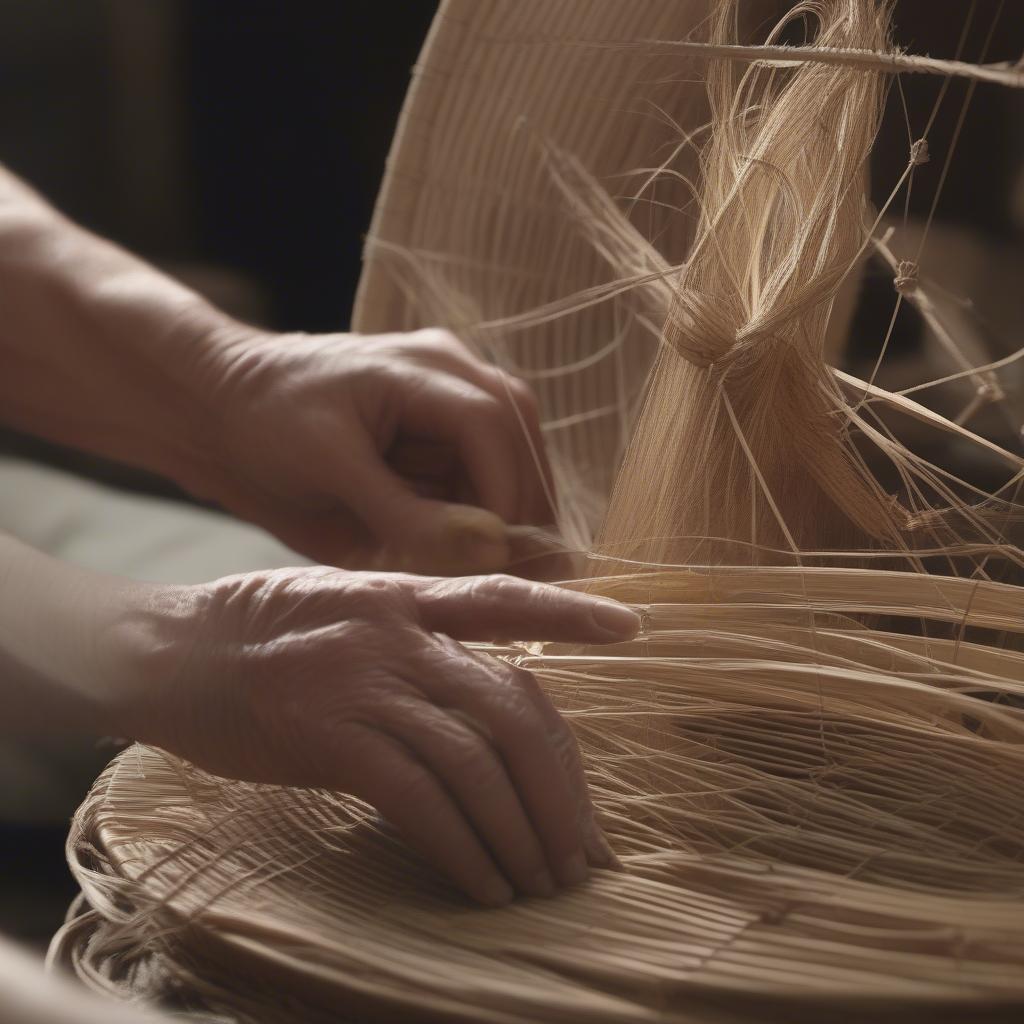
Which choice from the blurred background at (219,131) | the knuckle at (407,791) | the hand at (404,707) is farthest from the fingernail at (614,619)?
the blurred background at (219,131)

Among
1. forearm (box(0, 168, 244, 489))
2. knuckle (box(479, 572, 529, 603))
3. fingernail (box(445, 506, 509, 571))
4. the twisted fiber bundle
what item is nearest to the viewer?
the twisted fiber bundle

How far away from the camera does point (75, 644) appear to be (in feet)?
1.92

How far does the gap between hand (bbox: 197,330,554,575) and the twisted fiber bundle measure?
125 mm

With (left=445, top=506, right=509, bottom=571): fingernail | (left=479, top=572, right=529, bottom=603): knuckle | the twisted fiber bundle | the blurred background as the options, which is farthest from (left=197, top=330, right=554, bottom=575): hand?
the blurred background

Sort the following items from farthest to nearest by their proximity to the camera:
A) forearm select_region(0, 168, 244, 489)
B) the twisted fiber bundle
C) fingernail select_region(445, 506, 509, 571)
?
forearm select_region(0, 168, 244, 489) → fingernail select_region(445, 506, 509, 571) → the twisted fiber bundle

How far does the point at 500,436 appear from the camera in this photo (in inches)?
32.2

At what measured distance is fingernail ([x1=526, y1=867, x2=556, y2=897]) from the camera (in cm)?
49

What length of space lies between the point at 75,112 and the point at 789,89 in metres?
1.52

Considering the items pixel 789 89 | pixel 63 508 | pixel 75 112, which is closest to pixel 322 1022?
pixel 789 89

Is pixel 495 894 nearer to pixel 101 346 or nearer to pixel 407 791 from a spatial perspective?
pixel 407 791

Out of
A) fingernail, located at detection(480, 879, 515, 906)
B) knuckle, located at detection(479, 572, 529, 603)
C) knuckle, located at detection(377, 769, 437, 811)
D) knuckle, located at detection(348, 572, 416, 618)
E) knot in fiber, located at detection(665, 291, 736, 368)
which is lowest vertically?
fingernail, located at detection(480, 879, 515, 906)

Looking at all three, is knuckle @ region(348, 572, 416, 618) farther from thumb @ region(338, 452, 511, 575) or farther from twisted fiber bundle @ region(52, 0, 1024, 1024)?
thumb @ region(338, 452, 511, 575)

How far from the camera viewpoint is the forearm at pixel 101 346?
927mm

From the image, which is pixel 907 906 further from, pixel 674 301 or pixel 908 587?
pixel 674 301
